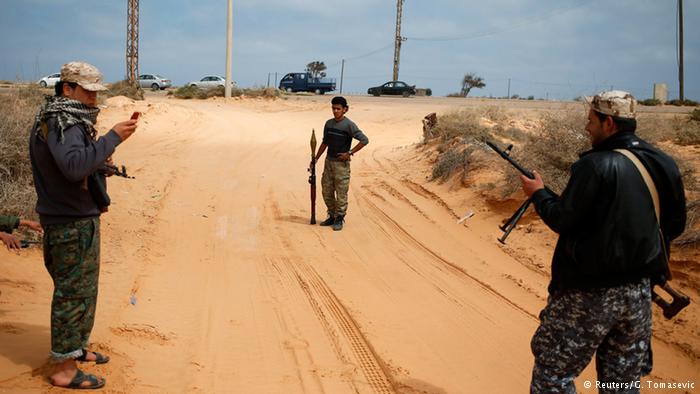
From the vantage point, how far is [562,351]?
3.27 metres

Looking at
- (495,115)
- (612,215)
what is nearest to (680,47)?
(495,115)

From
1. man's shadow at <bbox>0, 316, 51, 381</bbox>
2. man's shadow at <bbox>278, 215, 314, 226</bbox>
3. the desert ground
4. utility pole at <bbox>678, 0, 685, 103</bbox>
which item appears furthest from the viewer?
utility pole at <bbox>678, 0, 685, 103</bbox>

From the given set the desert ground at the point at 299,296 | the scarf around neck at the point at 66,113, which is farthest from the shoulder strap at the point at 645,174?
the scarf around neck at the point at 66,113

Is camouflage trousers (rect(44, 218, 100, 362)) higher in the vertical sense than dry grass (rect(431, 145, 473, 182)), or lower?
lower

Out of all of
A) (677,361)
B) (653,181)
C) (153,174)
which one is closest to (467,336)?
(677,361)

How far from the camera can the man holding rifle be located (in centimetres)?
307

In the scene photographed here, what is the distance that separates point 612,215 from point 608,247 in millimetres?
164

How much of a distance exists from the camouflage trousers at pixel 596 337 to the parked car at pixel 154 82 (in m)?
45.3

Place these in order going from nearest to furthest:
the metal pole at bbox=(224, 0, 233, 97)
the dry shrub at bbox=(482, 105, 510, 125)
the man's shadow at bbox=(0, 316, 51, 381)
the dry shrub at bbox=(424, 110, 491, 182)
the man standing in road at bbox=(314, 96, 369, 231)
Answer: the man's shadow at bbox=(0, 316, 51, 381), the man standing in road at bbox=(314, 96, 369, 231), the dry shrub at bbox=(424, 110, 491, 182), the dry shrub at bbox=(482, 105, 510, 125), the metal pole at bbox=(224, 0, 233, 97)

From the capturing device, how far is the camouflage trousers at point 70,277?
3.76 m

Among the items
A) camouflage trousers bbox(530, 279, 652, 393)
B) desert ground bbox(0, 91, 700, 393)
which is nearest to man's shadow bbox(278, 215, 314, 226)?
desert ground bbox(0, 91, 700, 393)

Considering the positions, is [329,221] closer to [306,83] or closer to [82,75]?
[82,75]

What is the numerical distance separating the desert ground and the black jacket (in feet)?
6.23

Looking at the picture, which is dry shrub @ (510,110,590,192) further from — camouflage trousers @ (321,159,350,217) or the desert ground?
camouflage trousers @ (321,159,350,217)
